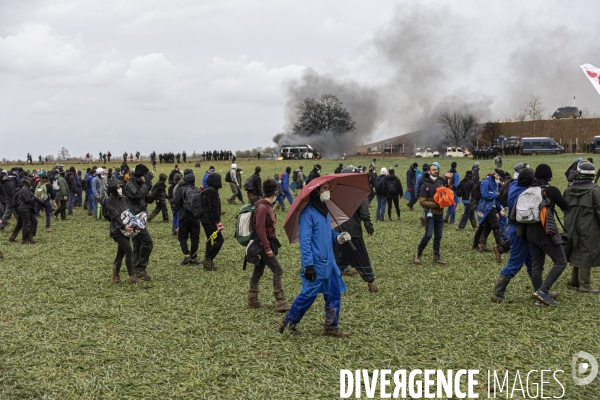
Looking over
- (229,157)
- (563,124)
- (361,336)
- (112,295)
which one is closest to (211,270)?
(112,295)

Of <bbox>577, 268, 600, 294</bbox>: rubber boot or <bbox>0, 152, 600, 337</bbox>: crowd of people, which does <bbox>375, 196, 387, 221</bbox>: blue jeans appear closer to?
<bbox>0, 152, 600, 337</bbox>: crowd of people

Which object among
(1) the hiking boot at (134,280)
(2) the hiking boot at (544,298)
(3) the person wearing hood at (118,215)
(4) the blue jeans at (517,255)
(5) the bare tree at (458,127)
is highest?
(5) the bare tree at (458,127)

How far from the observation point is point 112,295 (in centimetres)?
871

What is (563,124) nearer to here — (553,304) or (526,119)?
(526,119)

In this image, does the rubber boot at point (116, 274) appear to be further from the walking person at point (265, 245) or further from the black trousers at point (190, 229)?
the walking person at point (265, 245)

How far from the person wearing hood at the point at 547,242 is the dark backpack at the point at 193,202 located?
19.2ft

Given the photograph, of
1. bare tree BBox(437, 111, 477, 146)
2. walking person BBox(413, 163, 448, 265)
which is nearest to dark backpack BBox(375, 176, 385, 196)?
walking person BBox(413, 163, 448, 265)

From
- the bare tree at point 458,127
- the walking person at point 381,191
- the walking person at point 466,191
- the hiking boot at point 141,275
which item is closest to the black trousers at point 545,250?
the hiking boot at point 141,275

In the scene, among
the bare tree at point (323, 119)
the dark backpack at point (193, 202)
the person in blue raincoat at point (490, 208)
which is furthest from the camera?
the bare tree at point (323, 119)

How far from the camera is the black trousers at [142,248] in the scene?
31.0 ft

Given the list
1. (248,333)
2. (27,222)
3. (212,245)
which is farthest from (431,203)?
(27,222)

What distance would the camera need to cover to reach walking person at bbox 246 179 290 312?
6988 mm

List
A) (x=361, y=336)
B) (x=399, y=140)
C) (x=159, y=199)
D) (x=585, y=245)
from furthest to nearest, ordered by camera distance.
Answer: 1. (x=399, y=140)
2. (x=159, y=199)
3. (x=585, y=245)
4. (x=361, y=336)

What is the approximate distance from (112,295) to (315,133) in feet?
265
